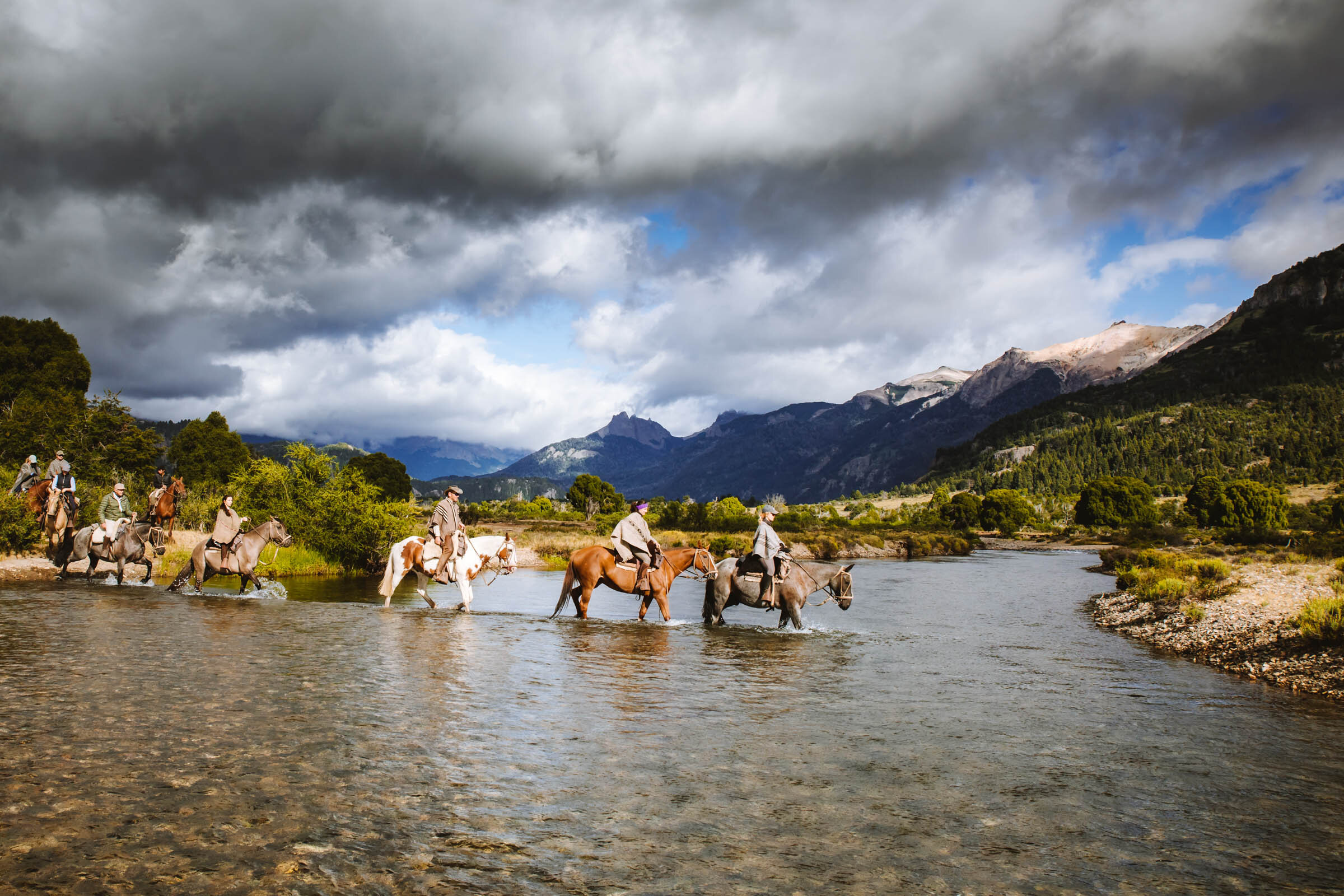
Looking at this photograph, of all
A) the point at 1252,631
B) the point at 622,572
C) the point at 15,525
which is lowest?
the point at 1252,631

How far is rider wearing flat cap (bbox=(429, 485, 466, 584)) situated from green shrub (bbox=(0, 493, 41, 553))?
2098 centimetres

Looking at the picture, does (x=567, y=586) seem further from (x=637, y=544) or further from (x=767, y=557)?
(x=767, y=557)

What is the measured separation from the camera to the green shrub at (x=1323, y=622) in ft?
49.7

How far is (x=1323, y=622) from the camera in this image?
50.7ft

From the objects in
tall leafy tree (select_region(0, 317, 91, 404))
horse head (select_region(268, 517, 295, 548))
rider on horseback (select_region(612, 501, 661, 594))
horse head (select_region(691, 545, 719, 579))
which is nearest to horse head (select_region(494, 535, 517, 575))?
rider on horseback (select_region(612, 501, 661, 594))

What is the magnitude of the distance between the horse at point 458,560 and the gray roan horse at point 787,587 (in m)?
6.94

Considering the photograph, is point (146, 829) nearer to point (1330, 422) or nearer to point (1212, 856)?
point (1212, 856)

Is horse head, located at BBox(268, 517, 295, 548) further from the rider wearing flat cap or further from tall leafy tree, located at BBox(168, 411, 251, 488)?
tall leafy tree, located at BBox(168, 411, 251, 488)

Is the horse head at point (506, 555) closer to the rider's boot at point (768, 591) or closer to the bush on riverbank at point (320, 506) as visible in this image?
the rider's boot at point (768, 591)

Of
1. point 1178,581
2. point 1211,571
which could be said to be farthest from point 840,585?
point 1211,571

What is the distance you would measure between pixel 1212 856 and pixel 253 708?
10.6 metres

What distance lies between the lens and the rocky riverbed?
1409 cm

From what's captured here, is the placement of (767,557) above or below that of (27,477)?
below

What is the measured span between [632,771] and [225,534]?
22.2 meters
